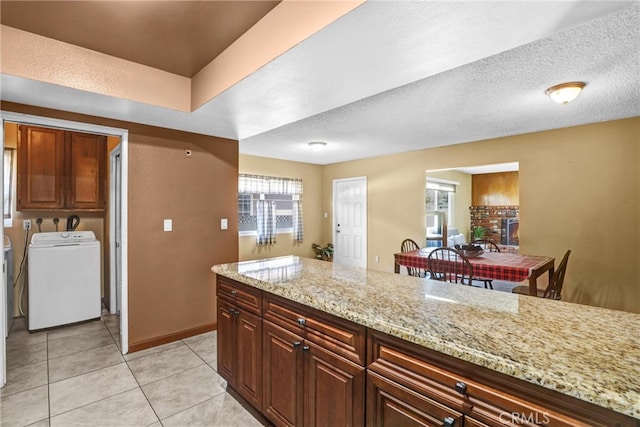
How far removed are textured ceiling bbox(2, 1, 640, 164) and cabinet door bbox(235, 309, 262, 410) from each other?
1.54 m

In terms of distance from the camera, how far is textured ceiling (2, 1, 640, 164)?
1390 mm

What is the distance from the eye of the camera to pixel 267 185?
5.95 meters

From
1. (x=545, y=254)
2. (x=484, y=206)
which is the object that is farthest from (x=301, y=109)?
(x=484, y=206)

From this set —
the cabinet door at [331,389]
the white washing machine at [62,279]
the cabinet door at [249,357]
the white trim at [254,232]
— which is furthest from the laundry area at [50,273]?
the cabinet door at [331,389]

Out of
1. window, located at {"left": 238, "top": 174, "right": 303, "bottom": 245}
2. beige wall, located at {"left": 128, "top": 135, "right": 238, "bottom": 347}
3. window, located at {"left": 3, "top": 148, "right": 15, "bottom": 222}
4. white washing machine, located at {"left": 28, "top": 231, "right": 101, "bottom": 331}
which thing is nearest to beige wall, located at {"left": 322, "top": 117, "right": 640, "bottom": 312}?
window, located at {"left": 238, "top": 174, "right": 303, "bottom": 245}

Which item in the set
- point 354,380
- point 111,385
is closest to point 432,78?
point 354,380

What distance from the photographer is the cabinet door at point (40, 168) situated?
11.3 ft

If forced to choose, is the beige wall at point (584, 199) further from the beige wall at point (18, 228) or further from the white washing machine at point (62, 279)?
the beige wall at point (18, 228)

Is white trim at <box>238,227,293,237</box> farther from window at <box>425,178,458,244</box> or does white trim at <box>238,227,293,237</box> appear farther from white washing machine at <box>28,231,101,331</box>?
window at <box>425,178,458,244</box>

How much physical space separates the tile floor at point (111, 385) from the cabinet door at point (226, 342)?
7.8 inches

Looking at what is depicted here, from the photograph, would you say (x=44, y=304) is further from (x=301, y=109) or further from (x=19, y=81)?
(x=301, y=109)

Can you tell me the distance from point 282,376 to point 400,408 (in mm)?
739

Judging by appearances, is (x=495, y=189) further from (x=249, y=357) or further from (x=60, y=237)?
(x=60, y=237)

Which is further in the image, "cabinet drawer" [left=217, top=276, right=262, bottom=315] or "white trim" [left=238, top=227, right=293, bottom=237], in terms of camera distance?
"white trim" [left=238, top=227, right=293, bottom=237]
